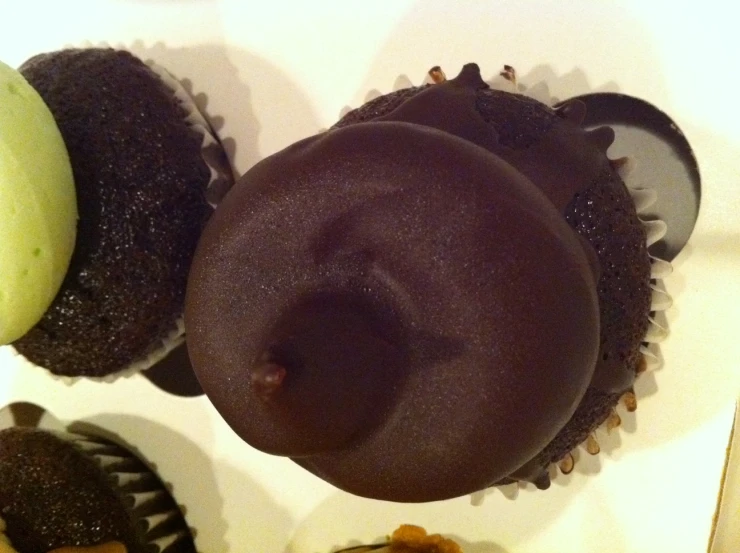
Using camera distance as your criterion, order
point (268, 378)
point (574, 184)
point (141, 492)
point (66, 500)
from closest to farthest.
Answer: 1. point (268, 378)
2. point (574, 184)
3. point (66, 500)
4. point (141, 492)

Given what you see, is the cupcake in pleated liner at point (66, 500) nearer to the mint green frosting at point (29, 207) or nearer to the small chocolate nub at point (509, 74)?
the mint green frosting at point (29, 207)

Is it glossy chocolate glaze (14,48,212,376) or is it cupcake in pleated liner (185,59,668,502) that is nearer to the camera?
cupcake in pleated liner (185,59,668,502)

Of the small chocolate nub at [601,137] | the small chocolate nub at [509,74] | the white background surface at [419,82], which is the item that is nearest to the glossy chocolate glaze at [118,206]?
the white background surface at [419,82]

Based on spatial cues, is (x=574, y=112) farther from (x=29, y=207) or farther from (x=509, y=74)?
(x=29, y=207)

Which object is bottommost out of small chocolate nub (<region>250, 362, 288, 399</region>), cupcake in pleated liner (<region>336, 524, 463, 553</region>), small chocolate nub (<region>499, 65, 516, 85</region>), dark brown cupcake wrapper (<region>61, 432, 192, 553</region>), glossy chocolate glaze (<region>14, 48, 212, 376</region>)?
dark brown cupcake wrapper (<region>61, 432, 192, 553</region>)

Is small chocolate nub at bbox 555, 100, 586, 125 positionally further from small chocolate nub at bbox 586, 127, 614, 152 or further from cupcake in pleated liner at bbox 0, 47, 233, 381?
cupcake in pleated liner at bbox 0, 47, 233, 381

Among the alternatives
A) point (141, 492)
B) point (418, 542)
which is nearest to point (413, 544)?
point (418, 542)

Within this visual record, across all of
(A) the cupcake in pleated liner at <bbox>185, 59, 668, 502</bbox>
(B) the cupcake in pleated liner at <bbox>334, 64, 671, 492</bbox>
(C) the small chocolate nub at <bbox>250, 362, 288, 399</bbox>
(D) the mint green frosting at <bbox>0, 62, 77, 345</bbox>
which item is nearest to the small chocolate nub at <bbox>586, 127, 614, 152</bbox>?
(B) the cupcake in pleated liner at <bbox>334, 64, 671, 492</bbox>
